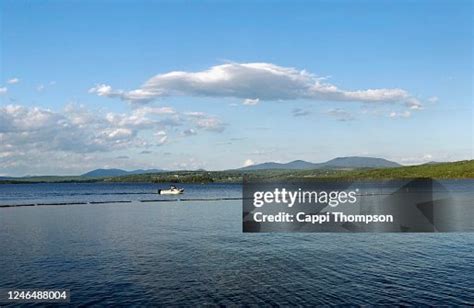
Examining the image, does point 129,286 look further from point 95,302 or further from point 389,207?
point 389,207

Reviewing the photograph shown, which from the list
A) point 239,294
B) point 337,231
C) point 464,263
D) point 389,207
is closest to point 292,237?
point 337,231

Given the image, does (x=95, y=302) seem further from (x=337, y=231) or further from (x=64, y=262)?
(x=337, y=231)

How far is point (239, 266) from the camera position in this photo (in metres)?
43.1

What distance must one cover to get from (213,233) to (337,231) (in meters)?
19.4

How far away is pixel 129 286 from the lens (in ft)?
117

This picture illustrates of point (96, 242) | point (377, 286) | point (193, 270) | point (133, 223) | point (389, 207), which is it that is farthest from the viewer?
point (389, 207)

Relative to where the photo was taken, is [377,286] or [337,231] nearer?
[377,286]

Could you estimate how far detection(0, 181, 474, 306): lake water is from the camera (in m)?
32.9

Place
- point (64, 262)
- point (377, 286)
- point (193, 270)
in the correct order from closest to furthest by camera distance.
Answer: point (377, 286) → point (193, 270) → point (64, 262)

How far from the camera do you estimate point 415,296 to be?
32.2 metres

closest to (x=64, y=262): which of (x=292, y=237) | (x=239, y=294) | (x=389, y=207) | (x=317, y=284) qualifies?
(x=239, y=294)

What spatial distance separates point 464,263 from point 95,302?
34493 mm

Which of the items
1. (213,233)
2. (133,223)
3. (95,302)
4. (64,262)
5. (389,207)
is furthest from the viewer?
(389,207)

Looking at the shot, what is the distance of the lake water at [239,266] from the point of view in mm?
32875
